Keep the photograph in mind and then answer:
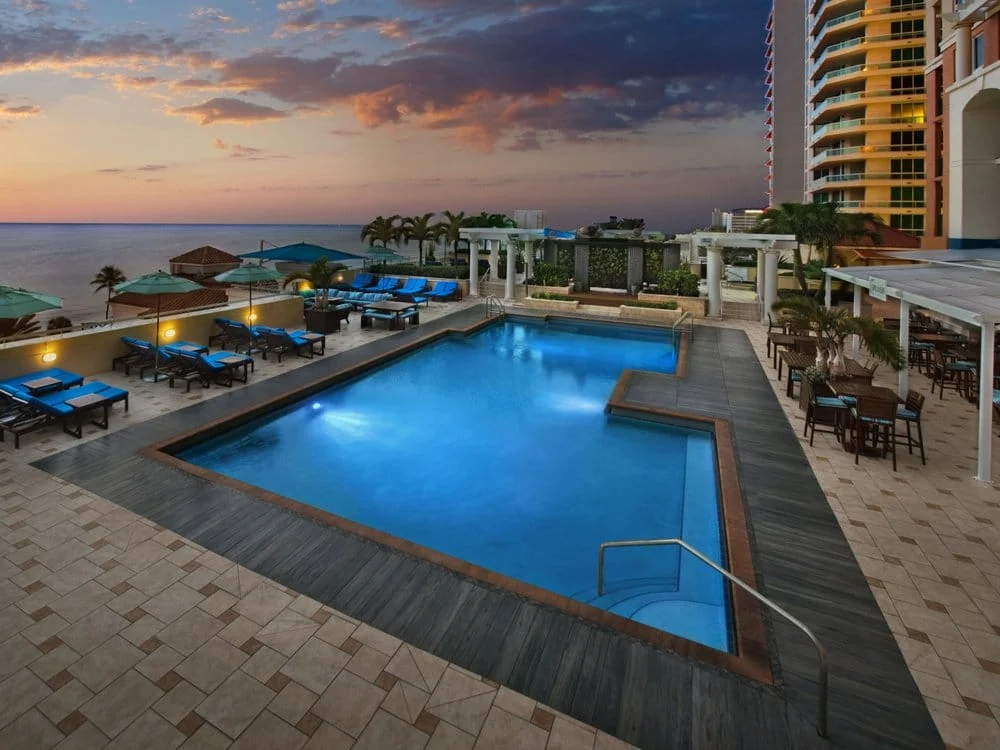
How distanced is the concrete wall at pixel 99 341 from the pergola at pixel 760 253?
1568 centimetres

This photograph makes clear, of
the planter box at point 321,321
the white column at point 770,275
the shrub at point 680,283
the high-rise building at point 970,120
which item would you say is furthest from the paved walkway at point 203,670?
the high-rise building at point 970,120

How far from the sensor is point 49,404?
8.32 m

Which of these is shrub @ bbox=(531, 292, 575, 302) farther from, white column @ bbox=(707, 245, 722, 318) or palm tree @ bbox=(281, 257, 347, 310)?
palm tree @ bbox=(281, 257, 347, 310)

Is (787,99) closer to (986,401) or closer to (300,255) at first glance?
(300,255)

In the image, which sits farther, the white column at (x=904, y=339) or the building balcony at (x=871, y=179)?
the building balcony at (x=871, y=179)

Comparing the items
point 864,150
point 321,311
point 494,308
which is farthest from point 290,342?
point 864,150

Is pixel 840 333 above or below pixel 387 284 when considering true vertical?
below

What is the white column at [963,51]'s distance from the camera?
17.3 m

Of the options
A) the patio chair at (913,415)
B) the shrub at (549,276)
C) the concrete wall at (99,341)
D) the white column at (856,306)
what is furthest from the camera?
the shrub at (549,276)

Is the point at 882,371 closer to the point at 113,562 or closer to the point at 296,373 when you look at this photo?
the point at 296,373

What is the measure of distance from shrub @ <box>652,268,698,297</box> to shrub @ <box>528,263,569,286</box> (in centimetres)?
495

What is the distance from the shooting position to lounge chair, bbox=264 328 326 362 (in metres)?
13.4

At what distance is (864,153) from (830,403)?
124ft

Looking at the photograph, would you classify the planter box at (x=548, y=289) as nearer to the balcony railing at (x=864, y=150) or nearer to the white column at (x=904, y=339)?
the white column at (x=904, y=339)
